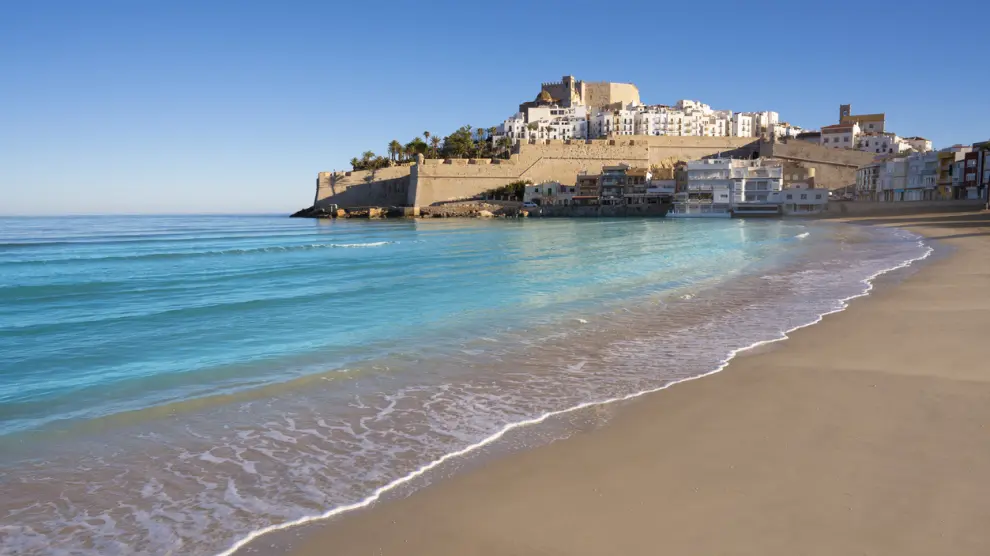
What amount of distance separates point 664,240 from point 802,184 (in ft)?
111

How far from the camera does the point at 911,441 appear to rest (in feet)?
12.5

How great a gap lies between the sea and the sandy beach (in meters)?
0.35

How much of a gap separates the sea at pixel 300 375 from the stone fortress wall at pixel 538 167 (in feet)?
165

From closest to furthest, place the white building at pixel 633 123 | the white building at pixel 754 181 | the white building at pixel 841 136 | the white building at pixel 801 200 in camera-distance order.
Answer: the white building at pixel 801 200 < the white building at pixel 754 181 < the white building at pixel 841 136 < the white building at pixel 633 123

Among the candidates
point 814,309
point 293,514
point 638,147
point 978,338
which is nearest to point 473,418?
point 293,514

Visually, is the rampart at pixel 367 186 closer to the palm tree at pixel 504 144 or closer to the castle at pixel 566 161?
the castle at pixel 566 161

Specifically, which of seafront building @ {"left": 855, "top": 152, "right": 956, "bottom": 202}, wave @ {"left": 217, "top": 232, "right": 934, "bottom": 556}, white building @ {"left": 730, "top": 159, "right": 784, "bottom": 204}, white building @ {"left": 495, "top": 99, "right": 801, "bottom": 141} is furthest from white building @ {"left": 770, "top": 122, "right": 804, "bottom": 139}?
wave @ {"left": 217, "top": 232, "right": 934, "bottom": 556}

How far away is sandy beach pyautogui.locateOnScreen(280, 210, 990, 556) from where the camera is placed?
9.19 ft

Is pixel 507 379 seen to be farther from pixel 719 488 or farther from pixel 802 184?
pixel 802 184

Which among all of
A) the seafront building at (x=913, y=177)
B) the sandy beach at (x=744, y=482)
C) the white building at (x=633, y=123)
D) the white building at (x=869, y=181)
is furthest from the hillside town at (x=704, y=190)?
the sandy beach at (x=744, y=482)

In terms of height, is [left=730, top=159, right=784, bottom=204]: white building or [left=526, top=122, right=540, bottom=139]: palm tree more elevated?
[left=526, top=122, right=540, bottom=139]: palm tree

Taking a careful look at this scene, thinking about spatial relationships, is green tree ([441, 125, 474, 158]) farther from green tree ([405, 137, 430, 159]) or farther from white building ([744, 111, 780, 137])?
white building ([744, 111, 780, 137])

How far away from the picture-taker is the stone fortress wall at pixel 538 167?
6375 cm

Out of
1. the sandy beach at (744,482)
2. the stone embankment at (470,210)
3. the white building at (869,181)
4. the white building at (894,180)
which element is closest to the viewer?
the sandy beach at (744,482)
